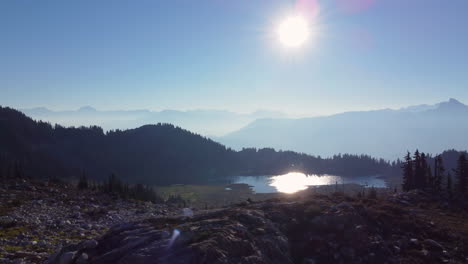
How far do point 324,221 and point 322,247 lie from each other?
2290 millimetres

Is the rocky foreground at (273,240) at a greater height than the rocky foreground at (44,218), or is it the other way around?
the rocky foreground at (273,240)

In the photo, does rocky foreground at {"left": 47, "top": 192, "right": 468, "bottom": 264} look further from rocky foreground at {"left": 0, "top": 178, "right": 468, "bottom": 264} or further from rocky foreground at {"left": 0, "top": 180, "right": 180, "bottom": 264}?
rocky foreground at {"left": 0, "top": 180, "right": 180, "bottom": 264}

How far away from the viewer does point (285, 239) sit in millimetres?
18969

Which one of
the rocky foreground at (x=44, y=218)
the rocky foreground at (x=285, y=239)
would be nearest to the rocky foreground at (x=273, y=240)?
the rocky foreground at (x=285, y=239)

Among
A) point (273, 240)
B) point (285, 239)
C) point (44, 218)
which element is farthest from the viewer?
point (44, 218)

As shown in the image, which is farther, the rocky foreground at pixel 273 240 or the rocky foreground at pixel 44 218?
the rocky foreground at pixel 44 218

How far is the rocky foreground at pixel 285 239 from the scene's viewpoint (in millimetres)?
15058

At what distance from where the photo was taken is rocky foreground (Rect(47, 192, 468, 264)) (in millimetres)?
15058

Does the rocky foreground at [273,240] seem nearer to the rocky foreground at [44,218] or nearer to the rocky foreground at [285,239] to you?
the rocky foreground at [285,239]

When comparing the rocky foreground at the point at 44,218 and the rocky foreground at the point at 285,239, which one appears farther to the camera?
the rocky foreground at the point at 44,218

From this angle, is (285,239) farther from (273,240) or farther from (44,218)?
(44,218)

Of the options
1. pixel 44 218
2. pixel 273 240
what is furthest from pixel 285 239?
pixel 44 218

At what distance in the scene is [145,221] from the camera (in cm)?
1992

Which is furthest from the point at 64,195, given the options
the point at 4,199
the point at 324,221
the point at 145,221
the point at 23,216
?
the point at 324,221
